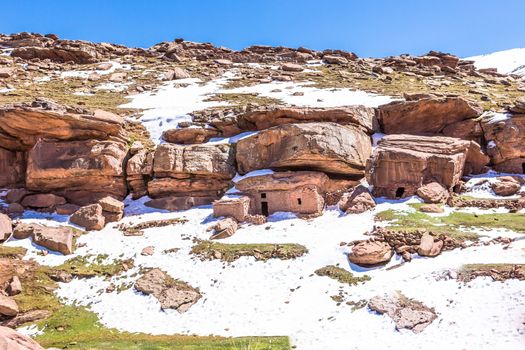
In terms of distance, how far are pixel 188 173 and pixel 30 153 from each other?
12.7 m

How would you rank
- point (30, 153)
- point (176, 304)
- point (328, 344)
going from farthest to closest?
point (30, 153)
point (176, 304)
point (328, 344)

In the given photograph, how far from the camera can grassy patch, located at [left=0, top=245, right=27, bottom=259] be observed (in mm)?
21642

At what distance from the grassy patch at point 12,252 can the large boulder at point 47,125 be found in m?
10.5

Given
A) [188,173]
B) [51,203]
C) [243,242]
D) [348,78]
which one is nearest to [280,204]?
[243,242]

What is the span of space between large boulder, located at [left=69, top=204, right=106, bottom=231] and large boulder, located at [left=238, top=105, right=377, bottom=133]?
14.3 m

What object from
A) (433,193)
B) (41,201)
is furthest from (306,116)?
(41,201)

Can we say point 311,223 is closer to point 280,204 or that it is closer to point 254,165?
point 280,204

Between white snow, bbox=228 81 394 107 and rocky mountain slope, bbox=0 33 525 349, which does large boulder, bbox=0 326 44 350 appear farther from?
white snow, bbox=228 81 394 107

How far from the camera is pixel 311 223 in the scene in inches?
990

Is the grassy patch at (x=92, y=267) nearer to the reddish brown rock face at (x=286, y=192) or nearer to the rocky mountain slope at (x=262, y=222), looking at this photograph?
the rocky mountain slope at (x=262, y=222)

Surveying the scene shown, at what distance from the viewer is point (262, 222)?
84.7 ft

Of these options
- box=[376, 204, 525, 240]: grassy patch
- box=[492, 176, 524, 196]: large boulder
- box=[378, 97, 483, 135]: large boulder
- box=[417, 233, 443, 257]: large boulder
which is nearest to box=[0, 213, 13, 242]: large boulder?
box=[376, 204, 525, 240]: grassy patch

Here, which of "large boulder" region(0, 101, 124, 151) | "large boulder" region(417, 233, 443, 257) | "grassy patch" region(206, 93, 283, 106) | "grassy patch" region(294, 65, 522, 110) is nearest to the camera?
"large boulder" region(417, 233, 443, 257)

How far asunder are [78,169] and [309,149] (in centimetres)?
1832
